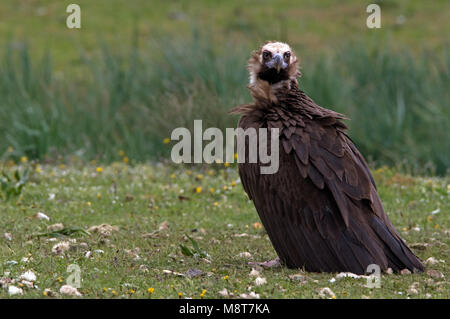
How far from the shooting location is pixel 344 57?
15039 millimetres

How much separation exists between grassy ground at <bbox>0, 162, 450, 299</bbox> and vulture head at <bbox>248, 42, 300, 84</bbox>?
5.32 ft

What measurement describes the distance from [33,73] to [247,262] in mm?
8259

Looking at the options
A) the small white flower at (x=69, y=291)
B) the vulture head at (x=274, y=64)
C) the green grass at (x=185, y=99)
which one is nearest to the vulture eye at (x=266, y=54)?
the vulture head at (x=274, y=64)

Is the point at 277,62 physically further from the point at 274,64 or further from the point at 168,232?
the point at 168,232

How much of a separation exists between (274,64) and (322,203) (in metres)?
1.37

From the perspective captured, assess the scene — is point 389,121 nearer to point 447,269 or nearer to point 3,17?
point 447,269

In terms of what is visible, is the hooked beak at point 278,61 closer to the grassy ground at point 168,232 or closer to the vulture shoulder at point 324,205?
the vulture shoulder at point 324,205

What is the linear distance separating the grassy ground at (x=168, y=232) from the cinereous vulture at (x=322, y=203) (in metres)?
0.19

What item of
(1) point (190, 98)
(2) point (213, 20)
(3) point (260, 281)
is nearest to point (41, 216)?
(3) point (260, 281)

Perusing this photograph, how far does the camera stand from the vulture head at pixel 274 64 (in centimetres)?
704

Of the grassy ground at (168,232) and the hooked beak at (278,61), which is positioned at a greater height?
the hooked beak at (278,61)

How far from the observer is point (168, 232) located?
841 centimetres

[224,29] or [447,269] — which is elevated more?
[224,29]
